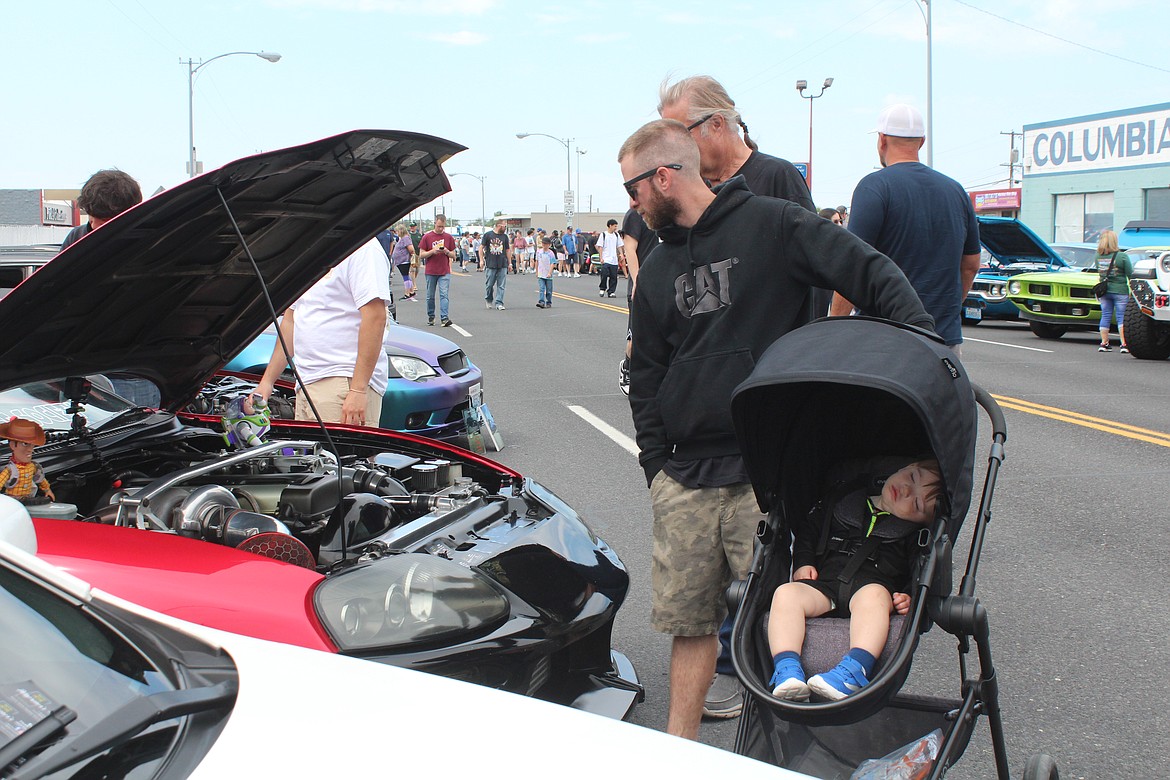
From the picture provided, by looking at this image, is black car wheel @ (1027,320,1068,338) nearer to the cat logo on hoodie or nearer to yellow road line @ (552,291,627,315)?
yellow road line @ (552,291,627,315)

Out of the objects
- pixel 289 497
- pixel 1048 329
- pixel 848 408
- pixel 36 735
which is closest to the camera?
pixel 36 735

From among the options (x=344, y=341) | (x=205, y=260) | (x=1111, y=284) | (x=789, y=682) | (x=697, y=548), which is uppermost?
(x=1111, y=284)

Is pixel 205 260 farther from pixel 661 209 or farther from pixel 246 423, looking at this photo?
pixel 661 209

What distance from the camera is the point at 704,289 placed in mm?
3129

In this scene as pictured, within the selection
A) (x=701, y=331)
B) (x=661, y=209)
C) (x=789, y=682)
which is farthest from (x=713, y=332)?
(x=789, y=682)

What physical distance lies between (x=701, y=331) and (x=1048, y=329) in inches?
609

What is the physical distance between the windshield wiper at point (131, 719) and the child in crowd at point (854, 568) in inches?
50.0

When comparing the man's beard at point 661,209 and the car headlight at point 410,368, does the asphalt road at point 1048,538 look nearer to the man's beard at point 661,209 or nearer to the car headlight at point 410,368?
the car headlight at point 410,368

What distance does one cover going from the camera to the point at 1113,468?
23.9ft

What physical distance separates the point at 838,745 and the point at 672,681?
69 cm

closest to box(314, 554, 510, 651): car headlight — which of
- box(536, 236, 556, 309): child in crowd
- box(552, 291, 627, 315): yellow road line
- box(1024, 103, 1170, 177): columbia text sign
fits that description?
box(552, 291, 627, 315): yellow road line

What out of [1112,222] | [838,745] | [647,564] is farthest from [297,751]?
[1112,222]

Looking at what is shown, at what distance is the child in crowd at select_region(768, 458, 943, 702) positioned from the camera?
254cm

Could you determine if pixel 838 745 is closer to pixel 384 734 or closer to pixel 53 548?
pixel 384 734
